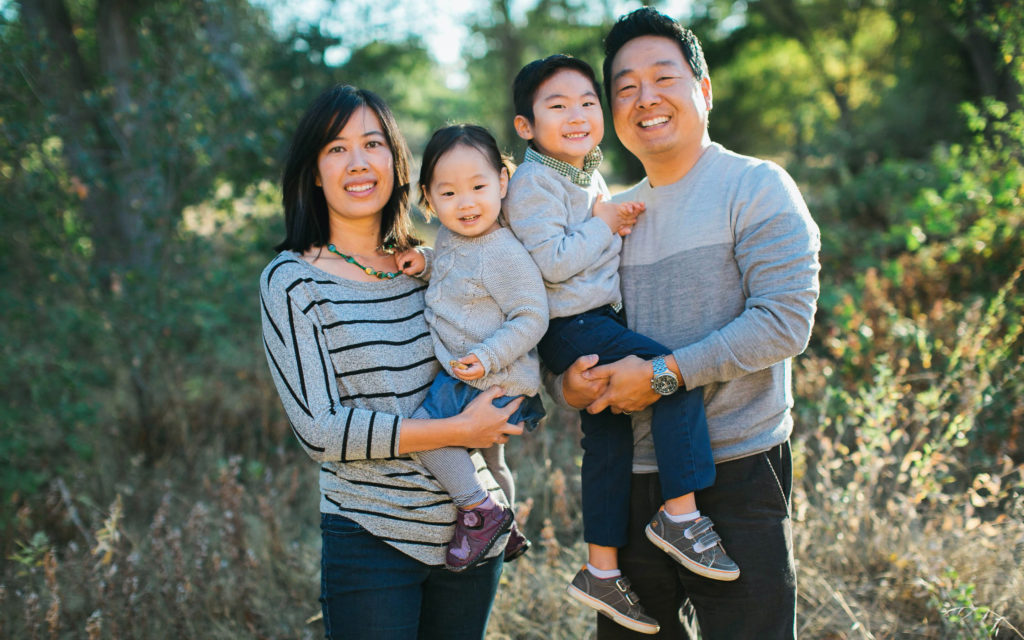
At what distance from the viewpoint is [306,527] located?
417 centimetres

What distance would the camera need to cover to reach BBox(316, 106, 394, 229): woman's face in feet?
6.99

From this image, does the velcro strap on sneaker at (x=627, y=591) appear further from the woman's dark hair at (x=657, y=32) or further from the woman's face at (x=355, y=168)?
the woman's dark hair at (x=657, y=32)

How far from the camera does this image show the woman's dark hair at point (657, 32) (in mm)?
2133

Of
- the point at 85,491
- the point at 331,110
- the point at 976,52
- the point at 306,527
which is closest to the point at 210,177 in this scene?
the point at 85,491

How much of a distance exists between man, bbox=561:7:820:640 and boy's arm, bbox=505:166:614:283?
16 centimetres

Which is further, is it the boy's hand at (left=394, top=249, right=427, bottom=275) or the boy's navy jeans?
the boy's hand at (left=394, top=249, right=427, bottom=275)

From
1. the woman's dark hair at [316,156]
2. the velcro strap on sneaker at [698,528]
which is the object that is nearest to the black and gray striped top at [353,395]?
the woman's dark hair at [316,156]

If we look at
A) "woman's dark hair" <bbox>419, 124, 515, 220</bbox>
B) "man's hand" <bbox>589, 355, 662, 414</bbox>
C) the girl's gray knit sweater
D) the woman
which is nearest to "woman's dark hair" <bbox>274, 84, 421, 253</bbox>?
the woman

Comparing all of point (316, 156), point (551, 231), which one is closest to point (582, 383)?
point (551, 231)

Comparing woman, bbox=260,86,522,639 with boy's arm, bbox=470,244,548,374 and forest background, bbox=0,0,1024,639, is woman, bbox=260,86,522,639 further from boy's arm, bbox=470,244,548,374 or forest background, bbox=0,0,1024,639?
forest background, bbox=0,0,1024,639

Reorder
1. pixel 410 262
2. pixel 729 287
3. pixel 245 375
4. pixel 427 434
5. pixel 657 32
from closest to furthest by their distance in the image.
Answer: pixel 427 434
pixel 729 287
pixel 657 32
pixel 410 262
pixel 245 375

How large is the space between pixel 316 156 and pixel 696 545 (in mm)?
1572

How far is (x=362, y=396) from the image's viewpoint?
6.62 feet

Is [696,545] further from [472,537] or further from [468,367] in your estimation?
[468,367]
